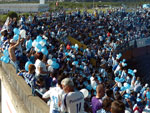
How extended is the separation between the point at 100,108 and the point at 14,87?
3.25 meters

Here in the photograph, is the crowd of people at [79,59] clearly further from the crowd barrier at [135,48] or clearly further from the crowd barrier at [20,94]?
the crowd barrier at [135,48]

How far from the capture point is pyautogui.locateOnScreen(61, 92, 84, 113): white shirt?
3.99 m

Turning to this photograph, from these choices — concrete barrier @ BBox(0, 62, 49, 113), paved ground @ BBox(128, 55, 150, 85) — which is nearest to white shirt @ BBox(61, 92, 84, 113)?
concrete barrier @ BBox(0, 62, 49, 113)

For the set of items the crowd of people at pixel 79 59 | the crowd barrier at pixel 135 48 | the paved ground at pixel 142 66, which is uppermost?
the crowd of people at pixel 79 59

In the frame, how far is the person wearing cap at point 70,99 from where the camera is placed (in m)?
3.98

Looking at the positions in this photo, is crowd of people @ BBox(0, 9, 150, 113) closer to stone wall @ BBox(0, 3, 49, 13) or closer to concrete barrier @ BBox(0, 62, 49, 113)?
concrete barrier @ BBox(0, 62, 49, 113)

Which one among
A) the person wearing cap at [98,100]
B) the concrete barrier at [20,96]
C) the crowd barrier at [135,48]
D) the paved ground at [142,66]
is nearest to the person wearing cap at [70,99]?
the person wearing cap at [98,100]

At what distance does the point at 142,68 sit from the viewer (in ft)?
75.3

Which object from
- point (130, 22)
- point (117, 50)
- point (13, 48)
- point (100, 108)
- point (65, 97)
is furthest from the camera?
point (130, 22)

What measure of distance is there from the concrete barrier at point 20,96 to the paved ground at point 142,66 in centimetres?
1308

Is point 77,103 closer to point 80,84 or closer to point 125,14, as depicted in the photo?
point 80,84

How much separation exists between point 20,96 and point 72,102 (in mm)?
2695

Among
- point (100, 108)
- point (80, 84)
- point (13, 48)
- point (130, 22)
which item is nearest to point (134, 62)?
point (130, 22)

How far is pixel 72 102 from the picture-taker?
404cm
